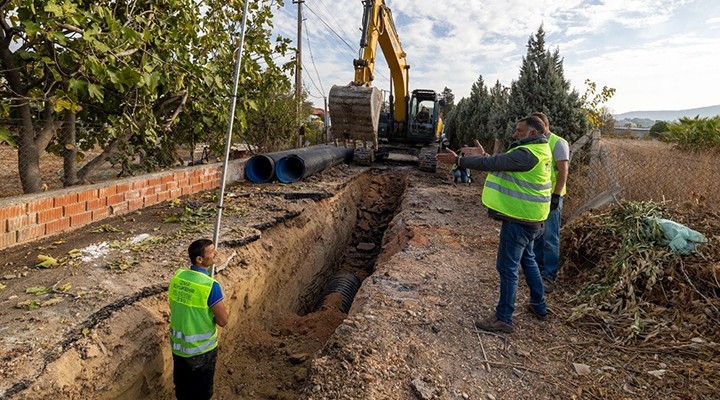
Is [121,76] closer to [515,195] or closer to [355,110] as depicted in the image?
[515,195]

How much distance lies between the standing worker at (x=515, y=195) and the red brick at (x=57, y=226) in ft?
A: 14.4

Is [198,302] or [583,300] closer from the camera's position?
[198,302]

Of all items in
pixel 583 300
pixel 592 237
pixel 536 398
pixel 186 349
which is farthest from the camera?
pixel 592 237

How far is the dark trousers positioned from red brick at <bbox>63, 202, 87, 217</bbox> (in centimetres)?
293

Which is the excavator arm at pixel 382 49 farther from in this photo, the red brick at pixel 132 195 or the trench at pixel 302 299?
the red brick at pixel 132 195

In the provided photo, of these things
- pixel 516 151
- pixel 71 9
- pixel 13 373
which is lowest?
pixel 13 373

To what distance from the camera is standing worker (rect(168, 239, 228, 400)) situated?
2828mm

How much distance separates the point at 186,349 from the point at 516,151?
2.91 metres

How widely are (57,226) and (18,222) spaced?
18.9 inches

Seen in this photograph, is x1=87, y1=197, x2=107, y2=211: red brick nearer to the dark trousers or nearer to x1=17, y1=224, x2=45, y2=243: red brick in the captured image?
x1=17, y1=224, x2=45, y2=243: red brick

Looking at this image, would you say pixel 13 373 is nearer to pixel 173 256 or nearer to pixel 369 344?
pixel 173 256

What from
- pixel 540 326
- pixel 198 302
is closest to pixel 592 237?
pixel 540 326

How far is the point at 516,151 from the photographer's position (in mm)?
3279

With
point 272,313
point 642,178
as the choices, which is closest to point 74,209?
point 272,313
